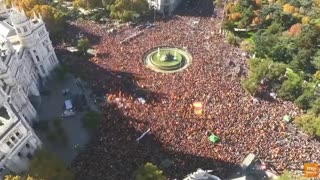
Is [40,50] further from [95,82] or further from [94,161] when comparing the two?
[94,161]

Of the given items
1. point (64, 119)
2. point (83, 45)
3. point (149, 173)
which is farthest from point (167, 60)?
point (149, 173)

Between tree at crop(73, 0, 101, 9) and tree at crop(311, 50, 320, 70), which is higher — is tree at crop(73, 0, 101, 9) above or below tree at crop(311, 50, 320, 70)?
above

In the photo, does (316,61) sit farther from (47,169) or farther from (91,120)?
(47,169)

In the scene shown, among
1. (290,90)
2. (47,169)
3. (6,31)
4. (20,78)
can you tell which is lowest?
(47,169)

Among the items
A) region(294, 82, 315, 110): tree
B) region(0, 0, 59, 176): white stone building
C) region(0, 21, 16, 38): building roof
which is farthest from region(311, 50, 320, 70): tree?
region(0, 21, 16, 38): building roof

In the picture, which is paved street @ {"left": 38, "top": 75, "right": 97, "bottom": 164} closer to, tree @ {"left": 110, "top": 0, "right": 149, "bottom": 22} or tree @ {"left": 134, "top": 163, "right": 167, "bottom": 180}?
tree @ {"left": 134, "top": 163, "right": 167, "bottom": 180}
